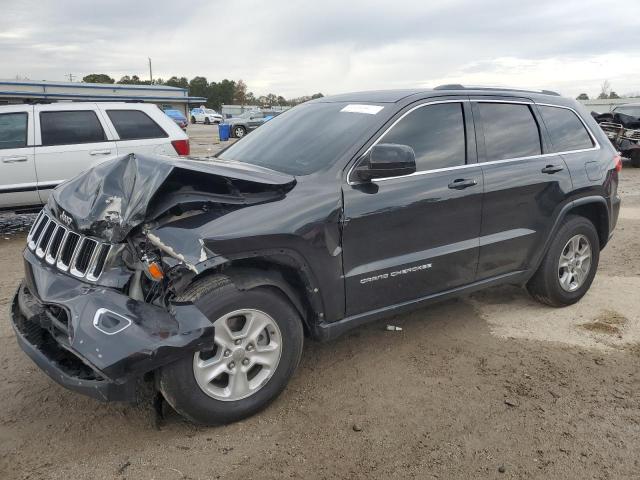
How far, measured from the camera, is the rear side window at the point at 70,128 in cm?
747

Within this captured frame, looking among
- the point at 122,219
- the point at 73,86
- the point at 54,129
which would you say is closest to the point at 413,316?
the point at 122,219

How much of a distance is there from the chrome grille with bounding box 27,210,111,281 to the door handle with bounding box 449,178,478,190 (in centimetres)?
232

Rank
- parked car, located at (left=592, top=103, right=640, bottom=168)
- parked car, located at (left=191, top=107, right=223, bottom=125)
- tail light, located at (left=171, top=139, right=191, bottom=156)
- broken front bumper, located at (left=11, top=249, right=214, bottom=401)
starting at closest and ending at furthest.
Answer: broken front bumper, located at (left=11, top=249, right=214, bottom=401) → tail light, located at (left=171, top=139, right=191, bottom=156) → parked car, located at (left=592, top=103, right=640, bottom=168) → parked car, located at (left=191, top=107, right=223, bottom=125)

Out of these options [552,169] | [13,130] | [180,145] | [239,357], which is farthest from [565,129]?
[13,130]

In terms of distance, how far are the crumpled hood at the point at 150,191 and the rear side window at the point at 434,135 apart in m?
0.98

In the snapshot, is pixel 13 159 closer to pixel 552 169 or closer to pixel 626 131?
pixel 552 169

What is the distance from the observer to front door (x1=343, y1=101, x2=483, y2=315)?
11.0 ft

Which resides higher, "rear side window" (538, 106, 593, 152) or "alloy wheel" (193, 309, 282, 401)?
"rear side window" (538, 106, 593, 152)

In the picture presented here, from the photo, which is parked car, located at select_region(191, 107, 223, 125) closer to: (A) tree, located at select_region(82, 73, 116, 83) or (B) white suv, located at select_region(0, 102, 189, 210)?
(A) tree, located at select_region(82, 73, 116, 83)

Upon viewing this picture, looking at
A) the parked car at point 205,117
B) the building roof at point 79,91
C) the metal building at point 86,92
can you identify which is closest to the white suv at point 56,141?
the metal building at point 86,92

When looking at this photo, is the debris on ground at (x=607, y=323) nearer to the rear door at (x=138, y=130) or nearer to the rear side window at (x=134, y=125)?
the rear door at (x=138, y=130)

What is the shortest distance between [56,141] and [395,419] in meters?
6.54

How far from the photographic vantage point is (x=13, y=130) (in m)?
7.32

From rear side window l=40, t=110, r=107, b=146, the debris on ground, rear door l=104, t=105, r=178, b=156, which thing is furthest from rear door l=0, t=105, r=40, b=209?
the debris on ground
